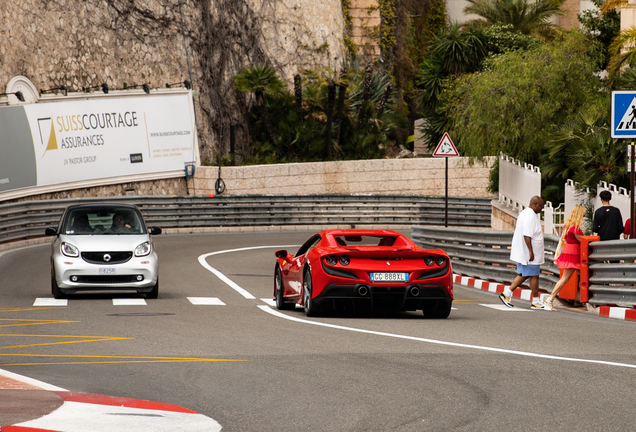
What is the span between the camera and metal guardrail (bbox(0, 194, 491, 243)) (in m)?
34.7

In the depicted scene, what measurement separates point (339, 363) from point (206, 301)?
22.4ft

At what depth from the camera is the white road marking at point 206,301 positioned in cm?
1470

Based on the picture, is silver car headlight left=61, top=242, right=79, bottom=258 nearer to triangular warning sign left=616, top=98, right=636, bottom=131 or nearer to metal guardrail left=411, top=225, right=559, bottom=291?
metal guardrail left=411, top=225, right=559, bottom=291

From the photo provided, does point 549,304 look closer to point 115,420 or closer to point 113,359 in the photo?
point 113,359

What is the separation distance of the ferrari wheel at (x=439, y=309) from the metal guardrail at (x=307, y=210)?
20354 millimetres

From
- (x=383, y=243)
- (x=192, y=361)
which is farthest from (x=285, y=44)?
(x=192, y=361)

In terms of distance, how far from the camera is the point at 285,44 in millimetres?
44250

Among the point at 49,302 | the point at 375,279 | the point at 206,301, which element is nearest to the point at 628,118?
the point at 375,279

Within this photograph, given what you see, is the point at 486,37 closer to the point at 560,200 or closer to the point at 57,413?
the point at 560,200

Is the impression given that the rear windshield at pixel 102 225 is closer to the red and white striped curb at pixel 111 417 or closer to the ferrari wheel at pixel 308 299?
the ferrari wheel at pixel 308 299

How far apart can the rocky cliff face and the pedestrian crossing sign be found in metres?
22.2

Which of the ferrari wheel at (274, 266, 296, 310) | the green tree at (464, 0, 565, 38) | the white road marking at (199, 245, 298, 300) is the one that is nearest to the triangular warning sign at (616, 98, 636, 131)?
the ferrari wheel at (274, 266, 296, 310)

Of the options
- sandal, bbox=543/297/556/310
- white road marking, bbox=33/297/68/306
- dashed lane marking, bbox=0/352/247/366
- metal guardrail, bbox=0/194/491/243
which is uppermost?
dashed lane marking, bbox=0/352/247/366

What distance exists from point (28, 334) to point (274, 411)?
513 centimetres
